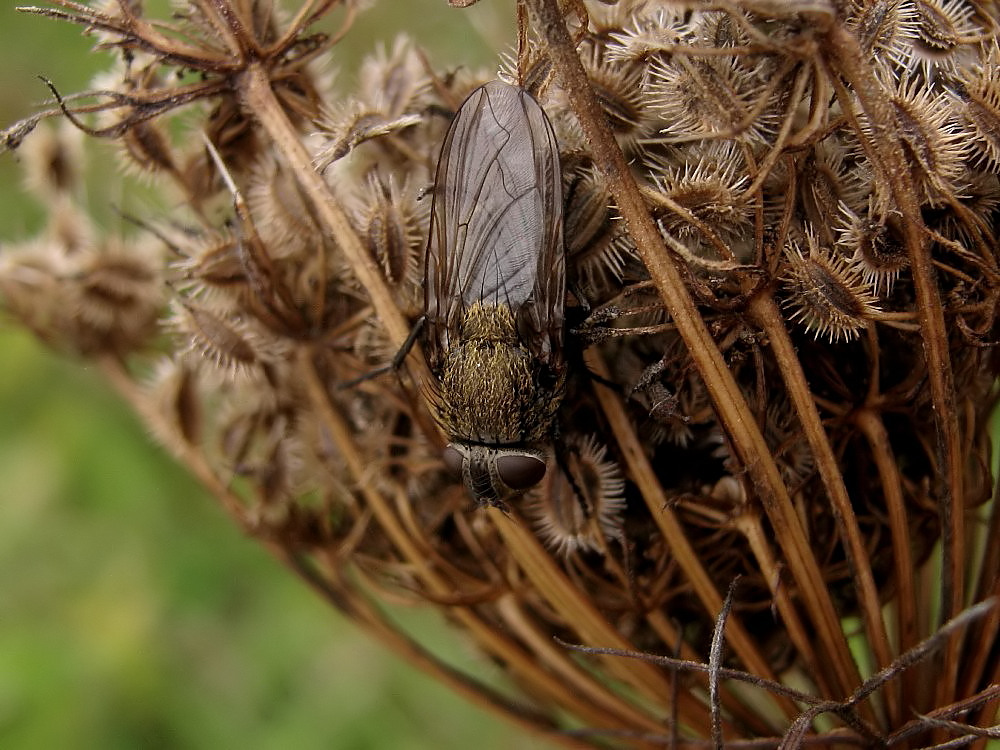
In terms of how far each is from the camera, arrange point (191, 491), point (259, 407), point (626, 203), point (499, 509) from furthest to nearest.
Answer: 1. point (191, 491)
2. point (259, 407)
3. point (499, 509)
4. point (626, 203)

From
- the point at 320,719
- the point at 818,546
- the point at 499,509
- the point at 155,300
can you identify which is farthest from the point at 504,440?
the point at 320,719

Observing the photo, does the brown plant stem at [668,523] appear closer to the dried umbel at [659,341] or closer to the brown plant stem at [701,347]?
the dried umbel at [659,341]

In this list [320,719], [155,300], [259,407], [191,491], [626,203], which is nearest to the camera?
[626,203]

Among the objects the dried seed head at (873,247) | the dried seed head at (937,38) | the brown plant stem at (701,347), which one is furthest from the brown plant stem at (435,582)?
the dried seed head at (937,38)

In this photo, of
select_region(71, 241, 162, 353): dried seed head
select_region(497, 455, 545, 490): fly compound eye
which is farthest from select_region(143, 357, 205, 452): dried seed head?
select_region(497, 455, 545, 490): fly compound eye

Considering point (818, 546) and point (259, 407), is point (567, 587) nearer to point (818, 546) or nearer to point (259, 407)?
point (818, 546)

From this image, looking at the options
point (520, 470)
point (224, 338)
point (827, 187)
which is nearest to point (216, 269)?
point (224, 338)

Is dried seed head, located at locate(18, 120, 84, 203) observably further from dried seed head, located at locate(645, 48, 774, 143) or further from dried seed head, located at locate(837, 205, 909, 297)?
dried seed head, located at locate(837, 205, 909, 297)

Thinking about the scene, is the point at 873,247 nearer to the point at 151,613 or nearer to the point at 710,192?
the point at 710,192
